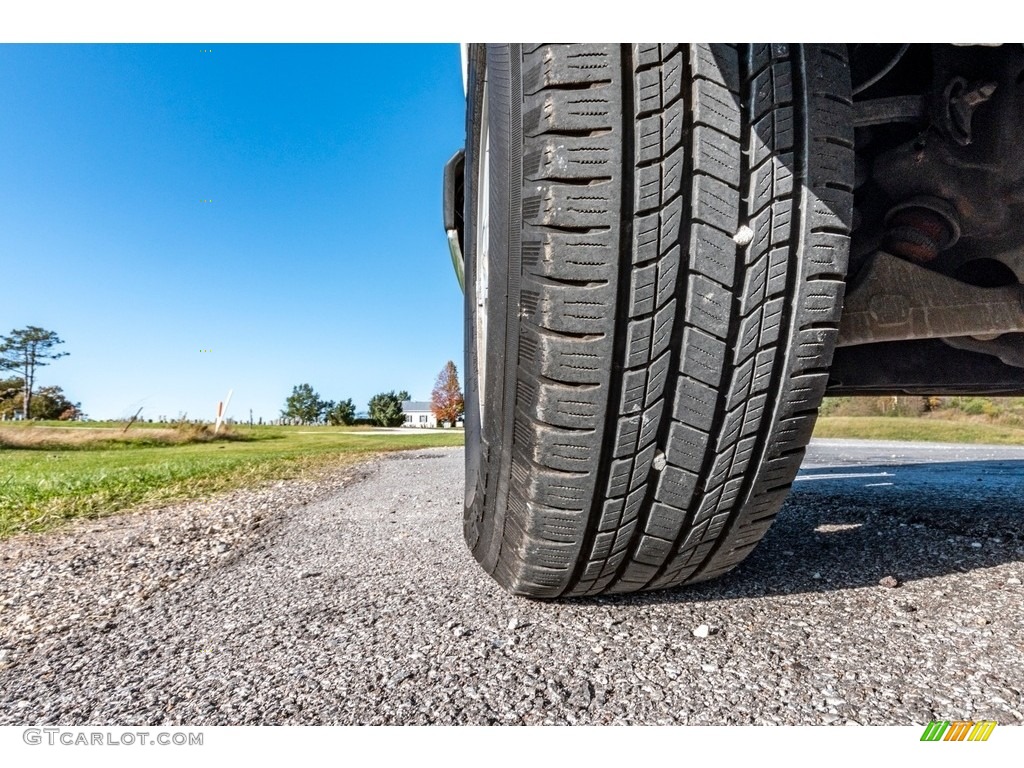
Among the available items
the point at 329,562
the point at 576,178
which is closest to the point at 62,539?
the point at 329,562

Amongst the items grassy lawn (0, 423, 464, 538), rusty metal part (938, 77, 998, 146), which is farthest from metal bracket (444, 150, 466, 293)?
grassy lawn (0, 423, 464, 538)

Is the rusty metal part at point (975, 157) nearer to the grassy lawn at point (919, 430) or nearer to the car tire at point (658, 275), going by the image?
the car tire at point (658, 275)

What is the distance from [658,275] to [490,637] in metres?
0.70

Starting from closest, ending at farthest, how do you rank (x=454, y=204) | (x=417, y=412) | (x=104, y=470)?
(x=454, y=204) < (x=104, y=470) < (x=417, y=412)

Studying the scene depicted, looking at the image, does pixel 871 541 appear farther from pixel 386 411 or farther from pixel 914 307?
pixel 386 411

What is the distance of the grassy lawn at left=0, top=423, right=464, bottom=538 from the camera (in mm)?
2547

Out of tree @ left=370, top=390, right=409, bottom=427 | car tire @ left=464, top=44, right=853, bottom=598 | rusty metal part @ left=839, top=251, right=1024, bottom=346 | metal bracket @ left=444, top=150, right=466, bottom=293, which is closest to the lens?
car tire @ left=464, top=44, right=853, bottom=598

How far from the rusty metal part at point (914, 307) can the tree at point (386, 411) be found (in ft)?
97.2

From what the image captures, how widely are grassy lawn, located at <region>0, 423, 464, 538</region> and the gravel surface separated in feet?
3.45

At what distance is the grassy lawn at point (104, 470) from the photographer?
255cm

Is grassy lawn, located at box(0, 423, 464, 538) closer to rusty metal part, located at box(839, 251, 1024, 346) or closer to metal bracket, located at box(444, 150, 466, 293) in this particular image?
metal bracket, located at box(444, 150, 466, 293)

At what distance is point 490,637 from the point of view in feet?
2.94
